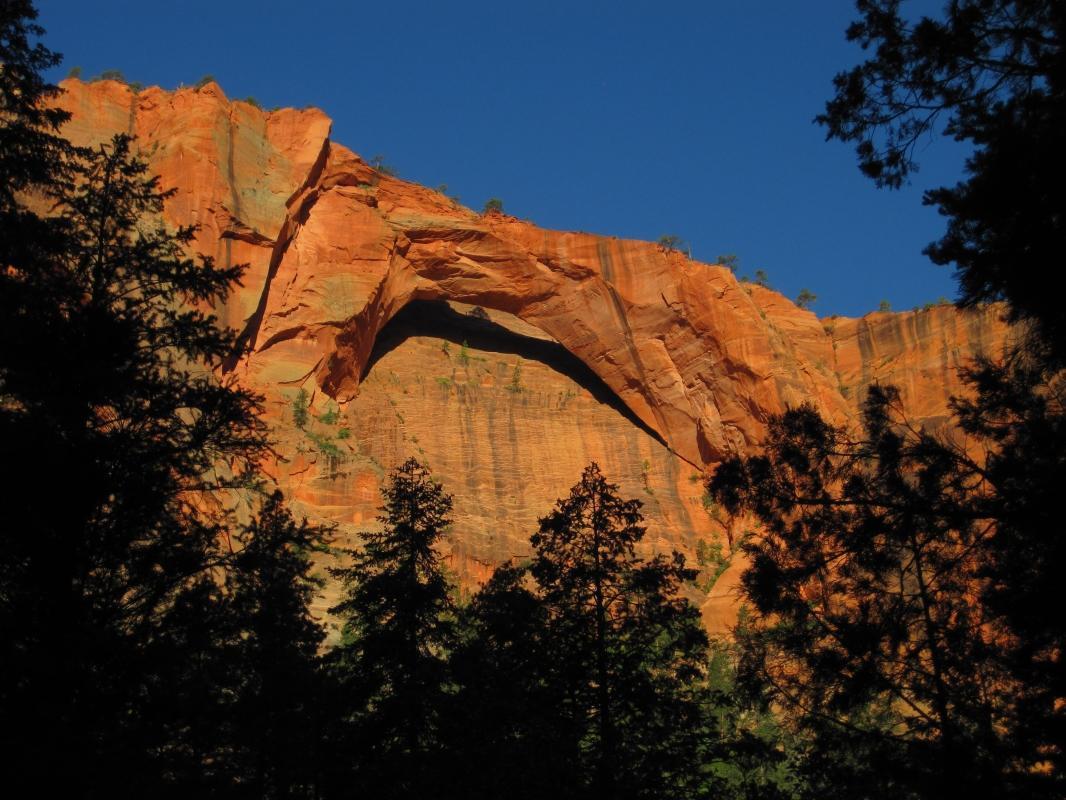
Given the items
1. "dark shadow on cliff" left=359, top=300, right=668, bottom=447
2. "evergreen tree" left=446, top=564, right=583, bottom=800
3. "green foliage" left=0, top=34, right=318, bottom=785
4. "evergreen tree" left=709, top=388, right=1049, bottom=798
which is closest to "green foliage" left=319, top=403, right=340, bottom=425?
"dark shadow on cliff" left=359, top=300, right=668, bottom=447

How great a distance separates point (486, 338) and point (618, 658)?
4074 cm

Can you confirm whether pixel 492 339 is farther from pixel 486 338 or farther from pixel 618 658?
pixel 618 658

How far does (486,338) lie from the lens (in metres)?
55.4

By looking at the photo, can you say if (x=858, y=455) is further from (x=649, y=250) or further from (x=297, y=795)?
(x=649, y=250)

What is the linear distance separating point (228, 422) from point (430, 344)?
42.5 m

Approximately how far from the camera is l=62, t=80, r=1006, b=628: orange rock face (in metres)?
42.3

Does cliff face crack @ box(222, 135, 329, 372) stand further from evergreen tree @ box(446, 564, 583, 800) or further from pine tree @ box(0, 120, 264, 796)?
pine tree @ box(0, 120, 264, 796)

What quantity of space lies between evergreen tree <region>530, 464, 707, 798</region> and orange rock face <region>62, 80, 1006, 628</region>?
2473cm

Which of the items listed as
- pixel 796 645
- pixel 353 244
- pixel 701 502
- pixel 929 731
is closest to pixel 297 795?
pixel 796 645

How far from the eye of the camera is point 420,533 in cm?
2052

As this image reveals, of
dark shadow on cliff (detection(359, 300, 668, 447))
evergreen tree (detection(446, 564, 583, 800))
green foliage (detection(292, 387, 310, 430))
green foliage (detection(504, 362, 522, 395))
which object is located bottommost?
evergreen tree (detection(446, 564, 583, 800))

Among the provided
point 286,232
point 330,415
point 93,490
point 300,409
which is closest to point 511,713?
point 93,490

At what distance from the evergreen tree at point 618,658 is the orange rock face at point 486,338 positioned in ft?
81.1

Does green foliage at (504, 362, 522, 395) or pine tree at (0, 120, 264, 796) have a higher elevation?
green foliage at (504, 362, 522, 395)
